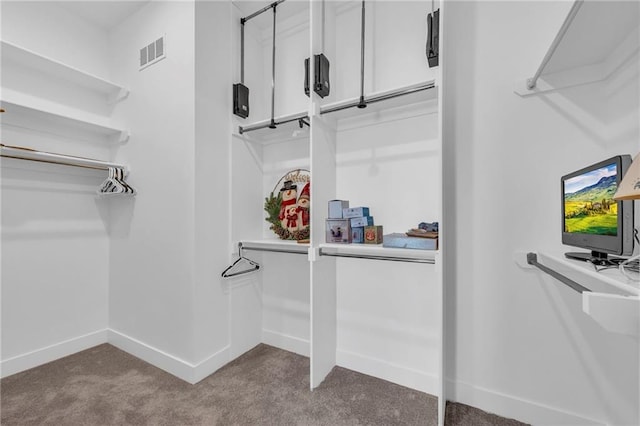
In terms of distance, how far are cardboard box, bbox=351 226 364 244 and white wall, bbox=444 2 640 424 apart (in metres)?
0.52

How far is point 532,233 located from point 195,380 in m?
2.21

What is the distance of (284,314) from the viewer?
7.55 feet

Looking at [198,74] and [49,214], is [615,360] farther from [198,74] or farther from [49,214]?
[49,214]

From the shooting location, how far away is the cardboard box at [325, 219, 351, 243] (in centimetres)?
175

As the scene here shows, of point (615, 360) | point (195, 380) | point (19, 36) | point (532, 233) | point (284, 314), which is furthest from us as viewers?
point (284, 314)

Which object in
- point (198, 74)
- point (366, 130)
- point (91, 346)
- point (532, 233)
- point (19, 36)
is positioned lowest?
point (91, 346)

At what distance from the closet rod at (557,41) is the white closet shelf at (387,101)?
457mm

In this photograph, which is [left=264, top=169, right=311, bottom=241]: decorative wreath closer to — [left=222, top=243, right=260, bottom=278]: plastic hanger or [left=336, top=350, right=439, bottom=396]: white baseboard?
[left=222, top=243, right=260, bottom=278]: plastic hanger

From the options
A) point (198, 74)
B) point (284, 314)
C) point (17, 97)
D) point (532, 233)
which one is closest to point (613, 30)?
point (532, 233)

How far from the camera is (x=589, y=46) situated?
48.4 inches

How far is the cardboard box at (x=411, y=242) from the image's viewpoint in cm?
145

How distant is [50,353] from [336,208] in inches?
94.1

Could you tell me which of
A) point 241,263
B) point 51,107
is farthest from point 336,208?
point 51,107

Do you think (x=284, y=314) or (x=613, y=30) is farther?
(x=284, y=314)
